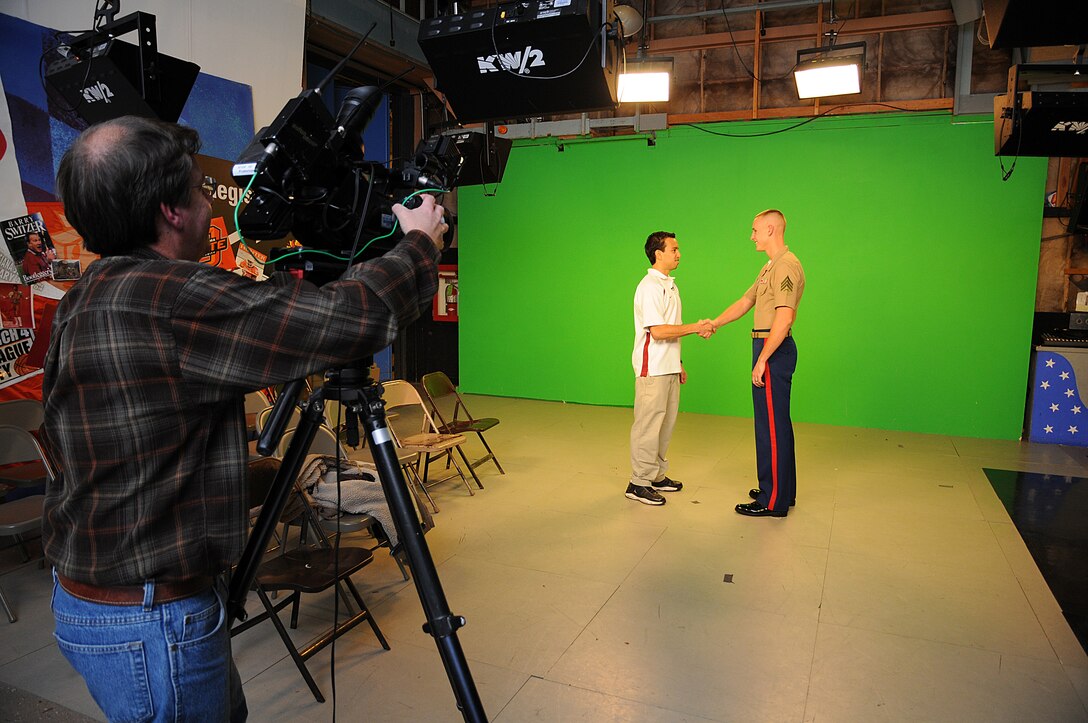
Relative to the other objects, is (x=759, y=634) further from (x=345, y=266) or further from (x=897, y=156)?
(x=897, y=156)

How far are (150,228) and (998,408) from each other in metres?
6.91

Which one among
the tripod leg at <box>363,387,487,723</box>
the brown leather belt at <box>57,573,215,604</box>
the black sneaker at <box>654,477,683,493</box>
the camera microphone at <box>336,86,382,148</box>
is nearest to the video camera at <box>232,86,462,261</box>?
the camera microphone at <box>336,86,382,148</box>

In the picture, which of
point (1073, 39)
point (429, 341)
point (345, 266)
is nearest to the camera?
point (345, 266)

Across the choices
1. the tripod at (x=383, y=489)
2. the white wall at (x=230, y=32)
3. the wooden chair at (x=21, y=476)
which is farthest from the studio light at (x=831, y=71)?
the wooden chair at (x=21, y=476)

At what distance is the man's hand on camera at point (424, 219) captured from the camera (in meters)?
1.17

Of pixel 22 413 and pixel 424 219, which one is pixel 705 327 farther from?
pixel 22 413

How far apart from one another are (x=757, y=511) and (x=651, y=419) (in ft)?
2.71

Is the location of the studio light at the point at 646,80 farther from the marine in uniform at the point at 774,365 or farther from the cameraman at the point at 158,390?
the cameraman at the point at 158,390

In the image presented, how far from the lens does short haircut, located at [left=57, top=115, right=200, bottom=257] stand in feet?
3.25

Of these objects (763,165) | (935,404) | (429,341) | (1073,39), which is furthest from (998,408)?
(429,341)

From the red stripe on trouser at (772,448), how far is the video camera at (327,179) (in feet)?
10.2

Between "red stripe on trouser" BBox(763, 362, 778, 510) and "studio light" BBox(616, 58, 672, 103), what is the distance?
3.48 meters

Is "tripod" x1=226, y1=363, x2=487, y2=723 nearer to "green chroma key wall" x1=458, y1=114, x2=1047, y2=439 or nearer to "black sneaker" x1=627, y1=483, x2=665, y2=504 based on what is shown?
"black sneaker" x1=627, y1=483, x2=665, y2=504

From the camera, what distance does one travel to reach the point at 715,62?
7.11m
